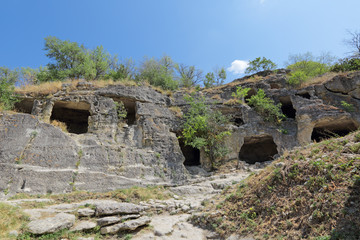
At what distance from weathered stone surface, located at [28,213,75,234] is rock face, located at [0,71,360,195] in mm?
3147

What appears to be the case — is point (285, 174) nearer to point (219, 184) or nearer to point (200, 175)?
point (219, 184)

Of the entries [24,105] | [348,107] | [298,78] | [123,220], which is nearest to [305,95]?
[298,78]

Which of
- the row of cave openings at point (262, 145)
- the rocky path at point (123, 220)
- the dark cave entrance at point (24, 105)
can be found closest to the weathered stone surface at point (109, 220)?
the rocky path at point (123, 220)

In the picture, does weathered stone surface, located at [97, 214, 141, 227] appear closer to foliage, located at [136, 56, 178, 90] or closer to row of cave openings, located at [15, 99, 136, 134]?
row of cave openings, located at [15, 99, 136, 134]

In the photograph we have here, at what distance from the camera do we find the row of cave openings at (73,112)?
37.3 feet

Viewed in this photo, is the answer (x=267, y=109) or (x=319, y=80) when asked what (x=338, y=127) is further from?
(x=267, y=109)


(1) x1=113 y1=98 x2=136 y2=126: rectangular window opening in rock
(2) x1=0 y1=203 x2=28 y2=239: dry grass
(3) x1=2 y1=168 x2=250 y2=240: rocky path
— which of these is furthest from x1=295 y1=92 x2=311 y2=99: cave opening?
(2) x1=0 y1=203 x2=28 y2=239: dry grass

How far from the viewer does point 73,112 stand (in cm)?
1327

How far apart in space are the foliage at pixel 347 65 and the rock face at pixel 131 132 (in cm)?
297

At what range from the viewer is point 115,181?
337 inches

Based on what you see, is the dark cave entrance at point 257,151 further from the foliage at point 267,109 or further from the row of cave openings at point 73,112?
the row of cave openings at point 73,112

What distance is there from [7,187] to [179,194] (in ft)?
20.1

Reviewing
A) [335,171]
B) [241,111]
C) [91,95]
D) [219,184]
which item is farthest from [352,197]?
[91,95]

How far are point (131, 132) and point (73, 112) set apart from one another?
5.12 metres
